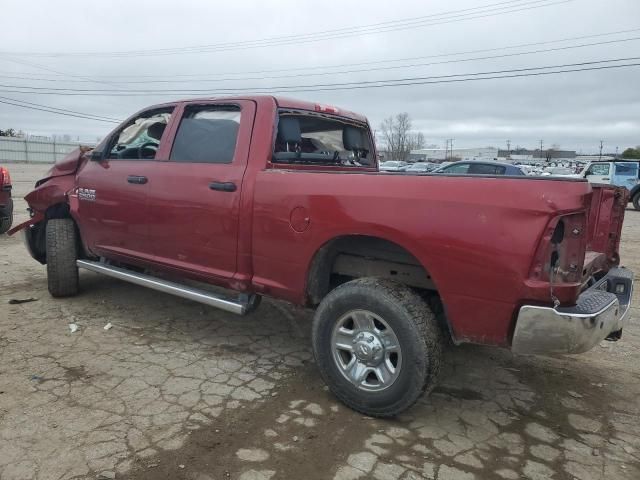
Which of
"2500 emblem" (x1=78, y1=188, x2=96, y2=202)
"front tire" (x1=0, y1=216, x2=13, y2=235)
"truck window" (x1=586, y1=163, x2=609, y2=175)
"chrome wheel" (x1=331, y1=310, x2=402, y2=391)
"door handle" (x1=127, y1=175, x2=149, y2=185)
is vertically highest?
"truck window" (x1=586, y1=163, x2=609, y2=175)

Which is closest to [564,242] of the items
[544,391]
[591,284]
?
[591,284]

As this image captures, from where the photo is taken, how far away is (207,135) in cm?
408

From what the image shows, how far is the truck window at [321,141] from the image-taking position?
3.89m

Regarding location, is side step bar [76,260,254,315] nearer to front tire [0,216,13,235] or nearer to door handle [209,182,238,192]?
door handle [209,182,238,192]

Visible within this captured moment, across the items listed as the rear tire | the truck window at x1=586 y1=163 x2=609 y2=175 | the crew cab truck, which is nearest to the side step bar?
the crew cab truck

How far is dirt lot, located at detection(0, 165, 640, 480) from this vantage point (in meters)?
2.67

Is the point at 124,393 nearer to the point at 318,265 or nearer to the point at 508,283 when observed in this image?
the point at 318,265

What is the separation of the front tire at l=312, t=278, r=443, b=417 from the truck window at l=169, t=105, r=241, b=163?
4.64ft

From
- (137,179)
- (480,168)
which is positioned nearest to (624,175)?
(480,168)

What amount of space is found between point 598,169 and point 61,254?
2122cm

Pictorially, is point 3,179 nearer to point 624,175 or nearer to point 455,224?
point 455,224

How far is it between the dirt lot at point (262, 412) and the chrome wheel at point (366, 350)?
253mm

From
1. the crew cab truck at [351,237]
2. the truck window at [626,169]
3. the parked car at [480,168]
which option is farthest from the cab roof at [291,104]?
the truck window at [626,169]

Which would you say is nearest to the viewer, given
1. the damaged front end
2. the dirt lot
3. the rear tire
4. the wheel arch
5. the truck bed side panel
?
the truck bed side panel
